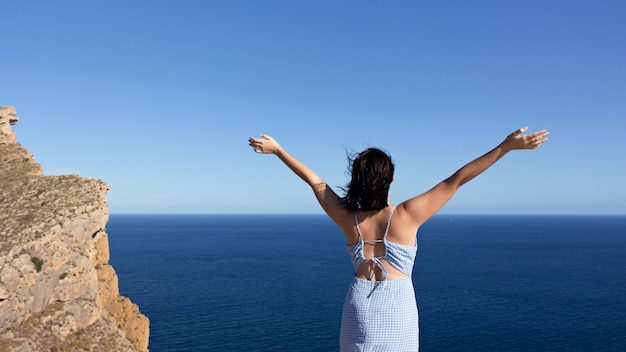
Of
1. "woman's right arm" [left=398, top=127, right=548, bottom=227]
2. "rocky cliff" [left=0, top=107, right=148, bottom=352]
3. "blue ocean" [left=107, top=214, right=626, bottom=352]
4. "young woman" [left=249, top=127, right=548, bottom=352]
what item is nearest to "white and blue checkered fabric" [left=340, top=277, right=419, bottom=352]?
"young woman" [left=249, top=127, right=548, bottom=352]

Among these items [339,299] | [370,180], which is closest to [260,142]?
[370,180]

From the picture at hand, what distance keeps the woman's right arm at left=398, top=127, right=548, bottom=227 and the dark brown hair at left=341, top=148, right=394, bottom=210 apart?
18 cm

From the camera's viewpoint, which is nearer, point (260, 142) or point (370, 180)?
point (370, 180)

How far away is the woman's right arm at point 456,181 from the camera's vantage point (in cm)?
329

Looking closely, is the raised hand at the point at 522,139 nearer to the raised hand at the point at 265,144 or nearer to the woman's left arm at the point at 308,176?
the woman's left arm at the point at 308,176

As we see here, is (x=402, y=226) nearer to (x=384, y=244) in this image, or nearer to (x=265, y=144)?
(x=384, y=244)

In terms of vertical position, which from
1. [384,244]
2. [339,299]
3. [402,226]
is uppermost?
[402,226]

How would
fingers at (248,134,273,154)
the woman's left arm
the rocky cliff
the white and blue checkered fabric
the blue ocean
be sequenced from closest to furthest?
the white and blue checkered fabric → the woman's left arm → fingers at (248,134,273,154) → the rocky cliff → the blue ocean

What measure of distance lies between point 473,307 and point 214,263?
69.9 metres

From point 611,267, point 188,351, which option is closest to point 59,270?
point 188,351

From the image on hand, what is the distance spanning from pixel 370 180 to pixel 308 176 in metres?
0.69

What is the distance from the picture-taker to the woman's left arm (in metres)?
3.65

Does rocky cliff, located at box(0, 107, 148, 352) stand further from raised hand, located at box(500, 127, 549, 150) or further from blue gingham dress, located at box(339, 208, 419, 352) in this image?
raised hand, located at box(500, 127, 549, 150)

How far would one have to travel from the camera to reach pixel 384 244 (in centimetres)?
338
